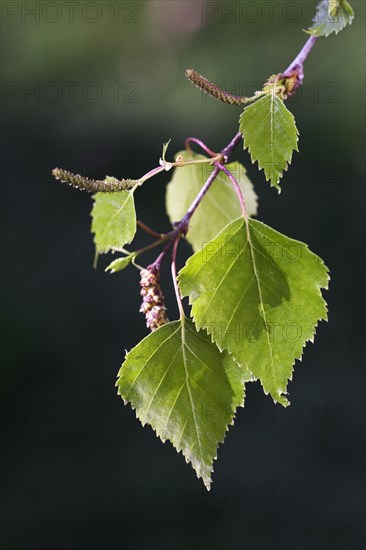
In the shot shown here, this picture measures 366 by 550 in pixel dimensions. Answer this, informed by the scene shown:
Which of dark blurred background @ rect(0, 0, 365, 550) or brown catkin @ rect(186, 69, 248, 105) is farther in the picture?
dark blurred background @ rect(0, 0, 365, 550)

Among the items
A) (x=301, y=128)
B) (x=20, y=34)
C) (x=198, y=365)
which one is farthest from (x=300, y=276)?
(x=20, y=34)

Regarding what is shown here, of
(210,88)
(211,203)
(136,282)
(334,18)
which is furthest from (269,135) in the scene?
(136,282)

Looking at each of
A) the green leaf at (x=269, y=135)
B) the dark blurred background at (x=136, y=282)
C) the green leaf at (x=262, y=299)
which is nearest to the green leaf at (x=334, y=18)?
the green leaf at (x=269, y=135)

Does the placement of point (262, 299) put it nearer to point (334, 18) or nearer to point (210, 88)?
point (210, 88)

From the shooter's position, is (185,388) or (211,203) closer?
(185,388)

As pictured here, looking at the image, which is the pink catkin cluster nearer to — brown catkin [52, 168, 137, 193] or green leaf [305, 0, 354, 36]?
brown catkin [52, 168, 137, 193]

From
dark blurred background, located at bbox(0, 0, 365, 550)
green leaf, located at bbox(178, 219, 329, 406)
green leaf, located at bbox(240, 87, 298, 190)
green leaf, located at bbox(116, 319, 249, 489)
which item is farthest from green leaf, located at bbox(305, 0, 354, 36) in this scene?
dark blurred background, located at bbox(0, 0, 365, 550)
